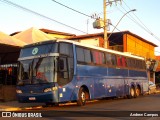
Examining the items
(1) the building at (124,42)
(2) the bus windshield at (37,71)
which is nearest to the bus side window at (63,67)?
(2) the bus windshield at (37,71)

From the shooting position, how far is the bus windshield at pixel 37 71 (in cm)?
1688

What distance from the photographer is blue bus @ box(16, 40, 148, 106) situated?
16.9 m

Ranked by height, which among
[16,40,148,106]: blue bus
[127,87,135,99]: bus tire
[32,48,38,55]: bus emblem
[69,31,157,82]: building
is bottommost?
[127,87,135,99]: bus tire

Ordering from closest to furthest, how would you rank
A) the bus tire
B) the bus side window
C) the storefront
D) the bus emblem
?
the bus side window, the bus emblem, the storefront, the bus tire

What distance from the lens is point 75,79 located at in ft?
59.9

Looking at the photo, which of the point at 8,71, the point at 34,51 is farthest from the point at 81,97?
the point at 8,71

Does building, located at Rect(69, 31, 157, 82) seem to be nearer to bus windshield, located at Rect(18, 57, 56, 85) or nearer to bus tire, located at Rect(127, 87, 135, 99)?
bus tire, located at Rect(127, 87, 135, 99)

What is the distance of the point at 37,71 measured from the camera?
56.2 feet

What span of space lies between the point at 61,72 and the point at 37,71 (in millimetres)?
1200

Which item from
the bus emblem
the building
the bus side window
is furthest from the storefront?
the building

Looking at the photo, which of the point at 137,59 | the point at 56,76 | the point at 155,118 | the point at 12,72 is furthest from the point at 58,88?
the point at 137,59

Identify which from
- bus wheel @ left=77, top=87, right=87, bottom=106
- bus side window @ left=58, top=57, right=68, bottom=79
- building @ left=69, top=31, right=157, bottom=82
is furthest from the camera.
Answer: building @ left=69, top=31, right=157, bottom=82

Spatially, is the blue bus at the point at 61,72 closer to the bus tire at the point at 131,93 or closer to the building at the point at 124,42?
the bus tire at the point at 131,93

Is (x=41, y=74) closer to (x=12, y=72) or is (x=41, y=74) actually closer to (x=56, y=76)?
(x=56, y=76)
